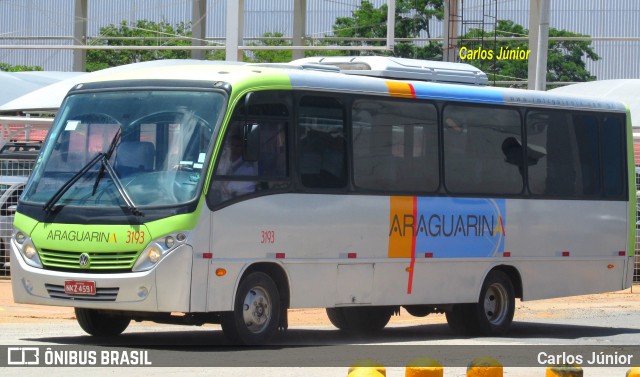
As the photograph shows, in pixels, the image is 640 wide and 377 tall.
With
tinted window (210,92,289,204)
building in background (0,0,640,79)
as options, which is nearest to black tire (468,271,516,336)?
tinted window (210,92,289,204)

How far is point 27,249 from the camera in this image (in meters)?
13.2

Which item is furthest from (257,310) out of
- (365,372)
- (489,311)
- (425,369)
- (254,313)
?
(365,372)

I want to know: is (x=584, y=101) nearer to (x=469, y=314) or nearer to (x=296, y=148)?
(x=469, y=314)

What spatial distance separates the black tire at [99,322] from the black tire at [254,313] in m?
1.38

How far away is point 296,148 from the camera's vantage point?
13.9 m

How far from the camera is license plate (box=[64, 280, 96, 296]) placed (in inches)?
500

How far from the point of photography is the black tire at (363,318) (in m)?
16.7

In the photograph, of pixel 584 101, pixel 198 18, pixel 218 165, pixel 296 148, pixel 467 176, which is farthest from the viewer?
pixel 198 18

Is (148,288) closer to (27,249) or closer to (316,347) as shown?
(27,249)

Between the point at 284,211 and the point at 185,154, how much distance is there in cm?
135

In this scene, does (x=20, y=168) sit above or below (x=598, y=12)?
below

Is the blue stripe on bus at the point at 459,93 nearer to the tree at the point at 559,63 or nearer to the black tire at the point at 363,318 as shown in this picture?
the black tire at the point at 363,318

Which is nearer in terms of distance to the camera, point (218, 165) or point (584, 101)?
point (218, 165)

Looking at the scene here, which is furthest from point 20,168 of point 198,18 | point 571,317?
point 198,18
